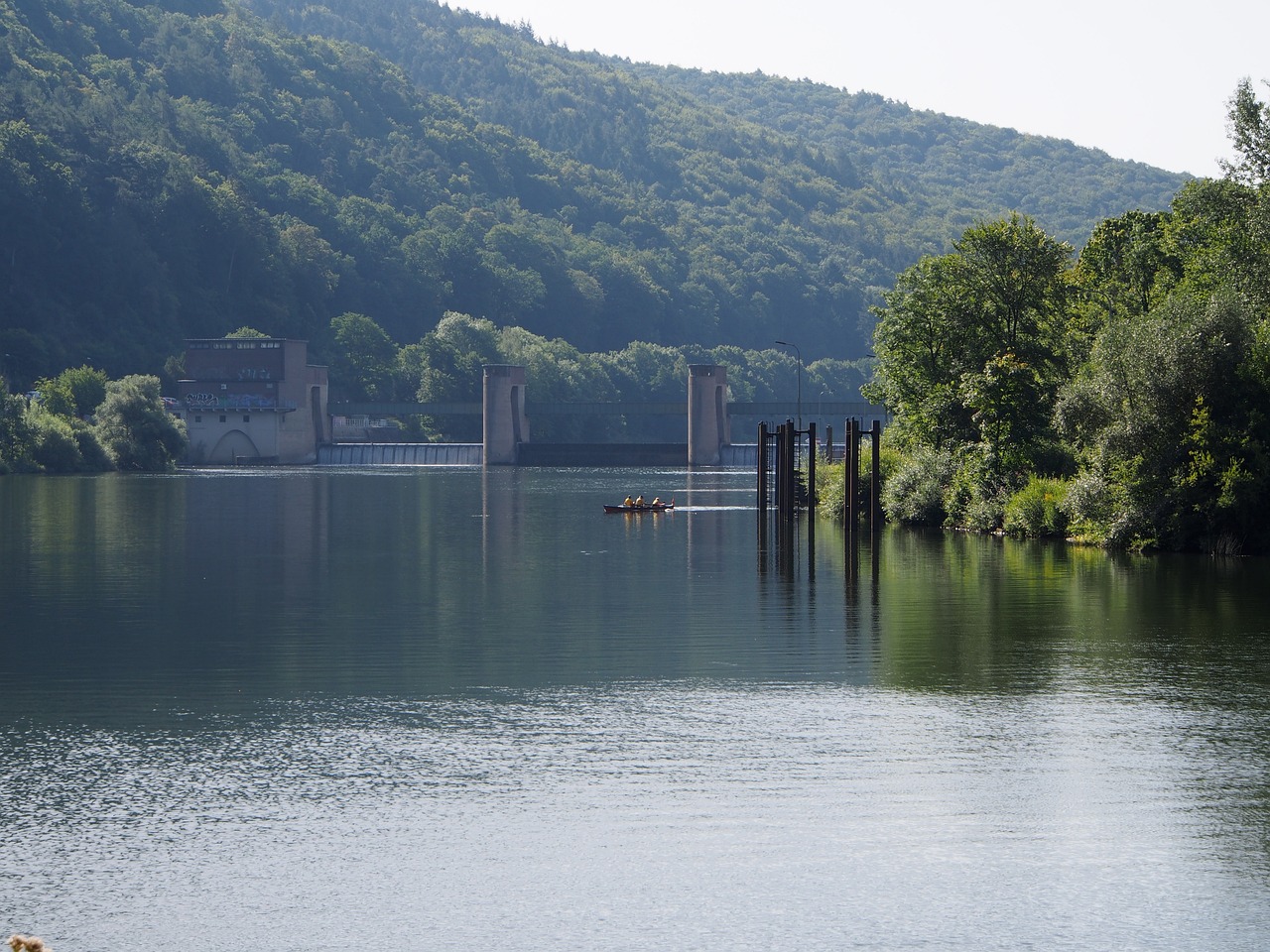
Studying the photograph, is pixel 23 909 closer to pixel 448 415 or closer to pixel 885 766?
pixel 885 766

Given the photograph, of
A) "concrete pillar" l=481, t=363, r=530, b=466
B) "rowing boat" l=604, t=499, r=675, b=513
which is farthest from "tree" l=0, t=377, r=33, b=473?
"rowing boat" l=604, t=499, r=675, b=513

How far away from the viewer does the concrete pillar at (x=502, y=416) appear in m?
163

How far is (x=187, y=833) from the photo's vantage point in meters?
14.8

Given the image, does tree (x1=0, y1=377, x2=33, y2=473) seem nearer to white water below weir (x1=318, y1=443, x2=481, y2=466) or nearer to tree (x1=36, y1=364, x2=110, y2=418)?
tree (x1=36, y1=364, x2=110, y2=418)

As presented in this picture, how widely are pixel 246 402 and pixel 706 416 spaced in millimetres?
44049

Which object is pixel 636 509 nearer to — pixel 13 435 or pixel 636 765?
pixel 636 765

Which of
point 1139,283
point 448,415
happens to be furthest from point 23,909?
point 448,415

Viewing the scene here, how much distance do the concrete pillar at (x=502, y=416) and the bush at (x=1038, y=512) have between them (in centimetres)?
11401

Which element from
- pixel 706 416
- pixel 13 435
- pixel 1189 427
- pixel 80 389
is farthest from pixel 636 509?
pixel 706 416

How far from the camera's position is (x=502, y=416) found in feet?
539

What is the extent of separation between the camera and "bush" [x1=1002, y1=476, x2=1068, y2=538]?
4972 cm

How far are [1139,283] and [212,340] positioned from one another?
120736 mm

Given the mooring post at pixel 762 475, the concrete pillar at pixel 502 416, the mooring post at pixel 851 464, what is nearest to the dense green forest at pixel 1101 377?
the mooring post at pixel 851 464

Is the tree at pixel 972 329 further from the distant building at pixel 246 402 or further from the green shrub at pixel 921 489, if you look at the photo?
the distant building at pixel 246 402
